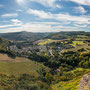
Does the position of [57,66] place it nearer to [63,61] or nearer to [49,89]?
[63,61]

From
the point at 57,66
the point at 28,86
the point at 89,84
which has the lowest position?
the point at 57,66

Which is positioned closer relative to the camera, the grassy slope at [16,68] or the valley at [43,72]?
the valley at [43,72]

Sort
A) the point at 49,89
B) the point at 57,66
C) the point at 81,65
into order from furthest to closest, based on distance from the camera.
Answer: the point at 57,66 → the point at 81,65 → the point at 49,89

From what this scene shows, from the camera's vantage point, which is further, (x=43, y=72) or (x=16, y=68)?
(x=16, y=68)

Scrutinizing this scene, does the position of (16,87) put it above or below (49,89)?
above

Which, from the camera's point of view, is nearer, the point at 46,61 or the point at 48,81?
the point at 48,81

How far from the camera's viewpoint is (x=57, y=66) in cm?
10594

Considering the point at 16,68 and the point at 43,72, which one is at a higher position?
the point at 16,68

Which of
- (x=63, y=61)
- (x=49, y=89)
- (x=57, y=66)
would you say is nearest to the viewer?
(x=49, y=89)

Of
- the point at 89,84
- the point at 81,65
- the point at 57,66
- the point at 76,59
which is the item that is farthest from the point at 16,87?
the point at 76,59

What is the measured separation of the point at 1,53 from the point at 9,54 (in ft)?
31.1

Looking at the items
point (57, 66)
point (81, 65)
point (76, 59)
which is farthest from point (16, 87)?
point (76, 59)

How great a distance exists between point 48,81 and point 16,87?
86.6 feet

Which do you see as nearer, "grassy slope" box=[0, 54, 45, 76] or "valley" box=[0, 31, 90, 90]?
"valley" box=[0, 31, 90, 90]
